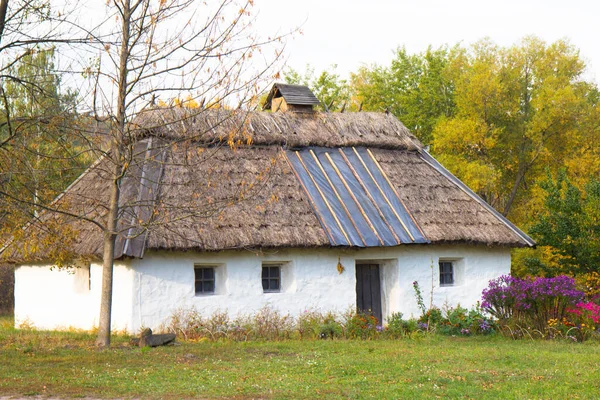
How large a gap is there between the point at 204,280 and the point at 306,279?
2369mm

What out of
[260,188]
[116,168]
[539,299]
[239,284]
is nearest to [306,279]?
[239,284]

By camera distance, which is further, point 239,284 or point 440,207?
point 440,207

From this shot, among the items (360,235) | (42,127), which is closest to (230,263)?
(360,235)

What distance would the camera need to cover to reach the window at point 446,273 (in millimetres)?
19844

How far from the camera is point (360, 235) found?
1788 centimetres

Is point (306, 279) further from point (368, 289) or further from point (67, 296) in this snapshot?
point (67, 296)

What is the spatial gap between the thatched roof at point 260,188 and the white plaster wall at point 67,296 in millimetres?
919

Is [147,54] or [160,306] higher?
[147,54]

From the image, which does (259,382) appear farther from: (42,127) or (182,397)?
(42,127)

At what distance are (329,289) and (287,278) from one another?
103cm

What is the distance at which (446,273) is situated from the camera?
19.9 metres

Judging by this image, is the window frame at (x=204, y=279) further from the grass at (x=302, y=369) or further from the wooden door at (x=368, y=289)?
the wooden door at (x=368, y=289)

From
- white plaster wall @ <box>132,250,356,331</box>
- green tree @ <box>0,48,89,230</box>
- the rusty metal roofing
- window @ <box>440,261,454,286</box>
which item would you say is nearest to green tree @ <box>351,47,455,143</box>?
the rusty metal roofing

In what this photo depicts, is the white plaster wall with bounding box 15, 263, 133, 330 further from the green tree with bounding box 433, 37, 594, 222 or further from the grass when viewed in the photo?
the green tree with bounding box 433, 37, 594, 222
